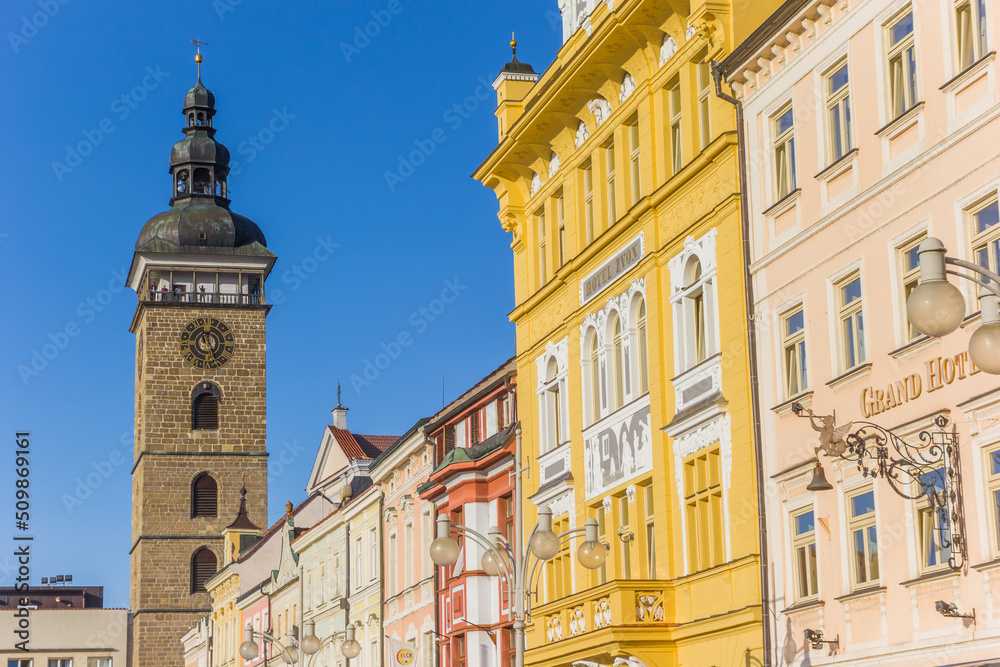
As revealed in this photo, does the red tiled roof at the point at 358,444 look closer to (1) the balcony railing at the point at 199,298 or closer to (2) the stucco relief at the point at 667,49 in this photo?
(1) the balcony railing at the point at 199,298

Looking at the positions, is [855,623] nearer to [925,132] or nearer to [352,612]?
[925,132]

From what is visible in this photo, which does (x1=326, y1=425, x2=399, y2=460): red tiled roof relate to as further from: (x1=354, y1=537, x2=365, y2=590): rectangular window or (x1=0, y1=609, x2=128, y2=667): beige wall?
(x1=0, y1=609, x2=128, y2=667): beige wall

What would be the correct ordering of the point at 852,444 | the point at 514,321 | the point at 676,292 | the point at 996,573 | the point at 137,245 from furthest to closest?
the point at 137,245 → the point at 514,321 → the point at 676,292 → the point at 852,444 → the point at 996,573

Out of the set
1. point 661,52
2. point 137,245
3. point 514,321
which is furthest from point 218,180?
point 661,52

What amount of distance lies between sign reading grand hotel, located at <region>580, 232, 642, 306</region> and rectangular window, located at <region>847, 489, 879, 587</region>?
904cm

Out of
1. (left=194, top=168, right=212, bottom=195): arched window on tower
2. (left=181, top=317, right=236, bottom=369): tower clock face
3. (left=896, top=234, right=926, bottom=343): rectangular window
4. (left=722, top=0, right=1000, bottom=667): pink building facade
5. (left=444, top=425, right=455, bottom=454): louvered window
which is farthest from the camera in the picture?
(left=194, top=168, right=212, bottom=195): arched window on tower

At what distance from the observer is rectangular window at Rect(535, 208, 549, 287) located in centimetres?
3716

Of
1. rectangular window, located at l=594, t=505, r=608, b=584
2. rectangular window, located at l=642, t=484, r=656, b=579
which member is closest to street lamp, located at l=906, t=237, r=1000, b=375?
rectangular window, located at l=642, t=484, r=656, b=579

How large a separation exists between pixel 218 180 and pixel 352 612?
212 ft

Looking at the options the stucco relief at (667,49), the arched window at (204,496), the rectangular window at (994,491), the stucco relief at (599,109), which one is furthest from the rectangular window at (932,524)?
the arched window at (204,496)

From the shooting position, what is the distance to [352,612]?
55.1 meters

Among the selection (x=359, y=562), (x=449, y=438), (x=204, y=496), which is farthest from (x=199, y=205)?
(x=449, y=438)

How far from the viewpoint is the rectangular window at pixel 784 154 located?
25.6m

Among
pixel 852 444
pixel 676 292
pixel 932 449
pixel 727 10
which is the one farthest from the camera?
pixel 676 292
